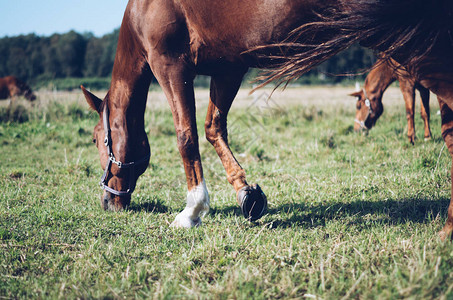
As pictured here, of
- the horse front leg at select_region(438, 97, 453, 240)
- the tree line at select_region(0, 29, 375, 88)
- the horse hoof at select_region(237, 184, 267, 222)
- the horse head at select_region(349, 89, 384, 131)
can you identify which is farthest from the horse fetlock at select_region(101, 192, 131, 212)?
the tree line at select_region(0, 29, 375, 88)

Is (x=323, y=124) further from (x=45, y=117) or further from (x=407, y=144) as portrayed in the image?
(x=45, y=117)

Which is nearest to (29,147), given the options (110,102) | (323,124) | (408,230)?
(110,102)

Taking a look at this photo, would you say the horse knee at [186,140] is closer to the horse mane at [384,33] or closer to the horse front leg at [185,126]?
the horse front leg at [185,126]

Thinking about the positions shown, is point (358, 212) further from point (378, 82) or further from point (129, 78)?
point (378, 82)

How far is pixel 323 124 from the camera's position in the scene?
830 centimetres

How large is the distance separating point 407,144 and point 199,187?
4509 mm

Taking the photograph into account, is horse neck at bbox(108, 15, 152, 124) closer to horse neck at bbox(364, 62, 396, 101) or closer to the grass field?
the grass field

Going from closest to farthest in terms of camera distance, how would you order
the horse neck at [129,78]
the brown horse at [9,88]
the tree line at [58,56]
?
the horse neck at [129,78] → the brown horse at [9,88] → the tree line at [58,56]

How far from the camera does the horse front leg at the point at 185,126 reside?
2637 millimetres

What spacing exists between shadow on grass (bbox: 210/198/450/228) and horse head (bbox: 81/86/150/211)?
82 centimetres

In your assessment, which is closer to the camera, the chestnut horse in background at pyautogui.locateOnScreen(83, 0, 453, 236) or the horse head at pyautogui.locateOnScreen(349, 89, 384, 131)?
the chestnut horse in background at pyautogui.locateOnScreen(83, 0, 453, 236)

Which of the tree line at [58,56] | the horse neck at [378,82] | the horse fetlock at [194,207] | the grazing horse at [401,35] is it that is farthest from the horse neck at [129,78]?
the tree line at [58,56]

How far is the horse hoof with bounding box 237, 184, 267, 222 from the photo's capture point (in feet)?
8.34

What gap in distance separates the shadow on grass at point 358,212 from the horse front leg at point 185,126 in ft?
1.59
